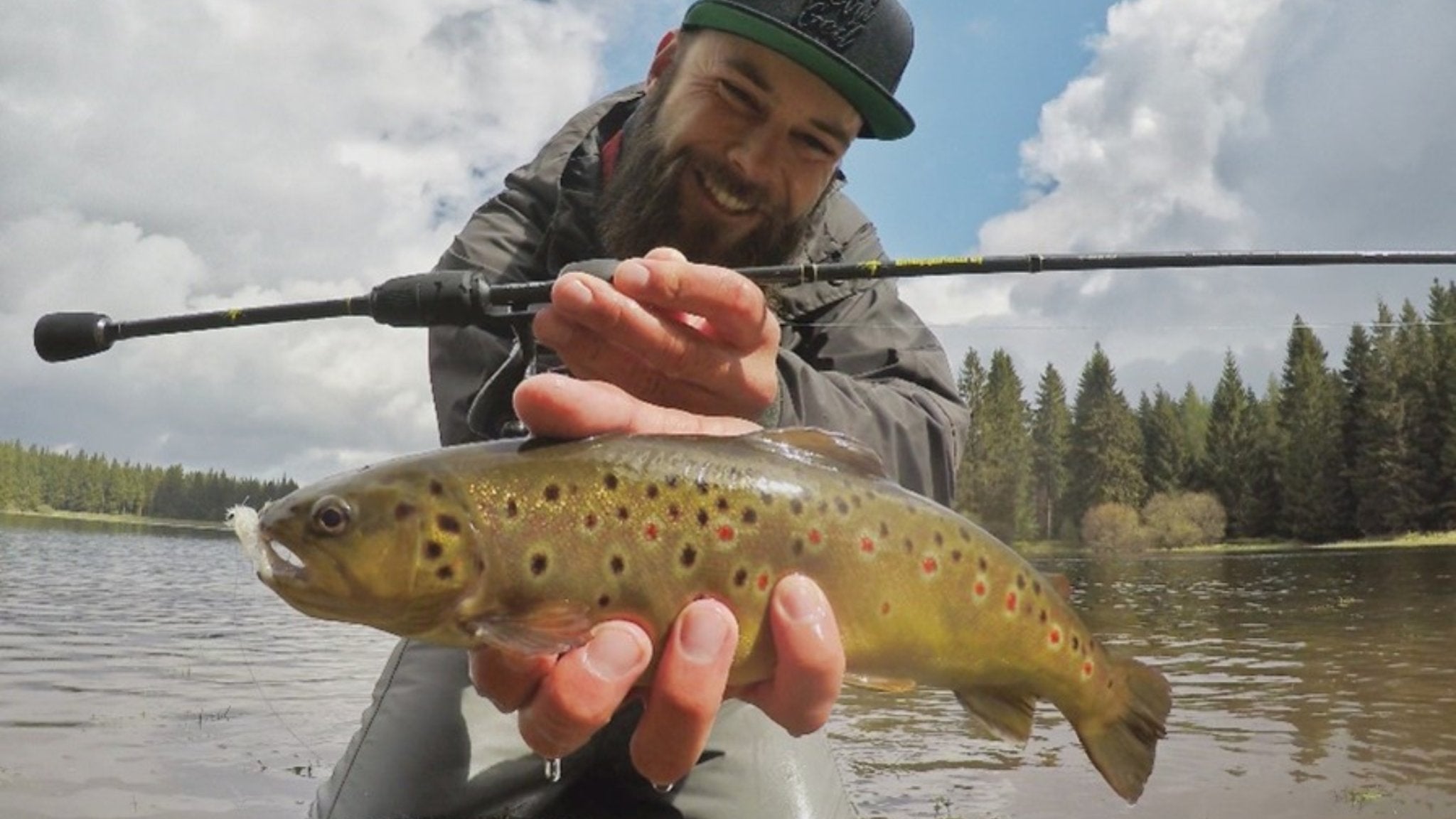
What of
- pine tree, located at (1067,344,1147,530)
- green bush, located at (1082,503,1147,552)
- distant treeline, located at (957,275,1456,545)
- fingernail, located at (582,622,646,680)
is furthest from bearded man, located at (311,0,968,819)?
pine tree, located at (1067,344,1147,530)

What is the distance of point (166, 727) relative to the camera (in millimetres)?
12633

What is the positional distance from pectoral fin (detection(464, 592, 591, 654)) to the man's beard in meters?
2.06

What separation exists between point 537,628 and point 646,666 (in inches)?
7.8

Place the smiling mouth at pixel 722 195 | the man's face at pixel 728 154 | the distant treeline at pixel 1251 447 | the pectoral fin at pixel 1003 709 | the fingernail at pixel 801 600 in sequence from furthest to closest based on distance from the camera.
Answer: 1. the distant treeline at pixel 1251 447
2. the smiling mouth at pixel 722 195
3. the man's face at pixel 728 154
4. the pectoral fin at pixel 1003 709
5. the fingernail at pixel 801 600

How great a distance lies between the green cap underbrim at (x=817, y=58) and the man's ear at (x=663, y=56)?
34 centimetres

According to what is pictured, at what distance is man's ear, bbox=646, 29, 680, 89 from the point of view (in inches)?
181

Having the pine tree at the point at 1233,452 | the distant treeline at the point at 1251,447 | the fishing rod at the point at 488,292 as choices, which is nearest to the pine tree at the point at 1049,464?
the distant treeline at the point at 1251,447

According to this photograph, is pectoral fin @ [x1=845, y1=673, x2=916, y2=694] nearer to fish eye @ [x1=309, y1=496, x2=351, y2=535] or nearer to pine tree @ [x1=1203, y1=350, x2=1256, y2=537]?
fish eye @ [x1=309, y1=496, x2=351, y2=535]

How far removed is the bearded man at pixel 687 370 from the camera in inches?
86.1

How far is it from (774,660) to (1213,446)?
8538 cm

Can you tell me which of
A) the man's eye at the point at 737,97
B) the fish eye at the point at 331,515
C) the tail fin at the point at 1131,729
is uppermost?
the man's eye at the point at 737,97

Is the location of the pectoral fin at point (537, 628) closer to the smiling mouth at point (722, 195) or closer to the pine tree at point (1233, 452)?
the smiling mouth at point (722, 195)

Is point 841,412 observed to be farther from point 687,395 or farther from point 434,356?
point 434,356

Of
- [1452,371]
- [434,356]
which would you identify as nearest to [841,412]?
[434,356]
